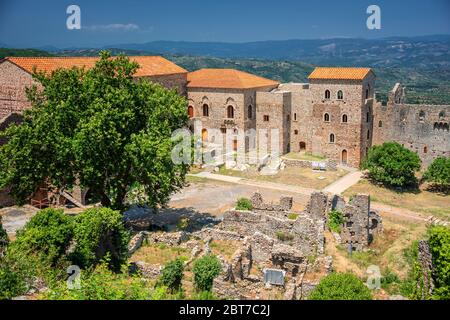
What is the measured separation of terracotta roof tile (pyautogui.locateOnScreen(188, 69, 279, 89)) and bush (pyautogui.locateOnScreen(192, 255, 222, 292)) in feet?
112

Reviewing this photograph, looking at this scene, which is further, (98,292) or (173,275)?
(173,275)

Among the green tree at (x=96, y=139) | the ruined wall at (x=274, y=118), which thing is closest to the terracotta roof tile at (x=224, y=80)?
the ruined wall at (x=274, y=118)

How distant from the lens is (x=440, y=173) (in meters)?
42.2

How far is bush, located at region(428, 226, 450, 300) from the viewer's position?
17.1 metres

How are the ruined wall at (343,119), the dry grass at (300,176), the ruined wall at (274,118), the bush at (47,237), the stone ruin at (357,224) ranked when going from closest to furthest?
the bush at (47,237), the stone ruin at (357,224), the dry grass at (300,176), the ruined wall at (343,119), the ruined wall at (274,118)

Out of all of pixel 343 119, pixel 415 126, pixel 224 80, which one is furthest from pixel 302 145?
pixel 415 126

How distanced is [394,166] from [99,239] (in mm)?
30225

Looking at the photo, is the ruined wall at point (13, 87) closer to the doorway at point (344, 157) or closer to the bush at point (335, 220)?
the bush at point (335, 220)

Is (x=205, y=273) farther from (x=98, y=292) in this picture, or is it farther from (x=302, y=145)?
(x=302, y=145)

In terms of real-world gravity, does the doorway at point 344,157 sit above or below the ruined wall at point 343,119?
below

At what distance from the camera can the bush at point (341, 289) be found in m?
15.5

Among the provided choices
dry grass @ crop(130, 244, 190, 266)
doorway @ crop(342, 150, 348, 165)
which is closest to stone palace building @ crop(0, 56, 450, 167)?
doorway @ crop(342, 150, 348, 165)

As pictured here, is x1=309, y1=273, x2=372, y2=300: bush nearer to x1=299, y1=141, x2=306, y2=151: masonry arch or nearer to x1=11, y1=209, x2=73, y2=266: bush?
x1=11, y1=209, x2=73, y2=266: bush

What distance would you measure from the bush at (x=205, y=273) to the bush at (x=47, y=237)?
5.78 meters
